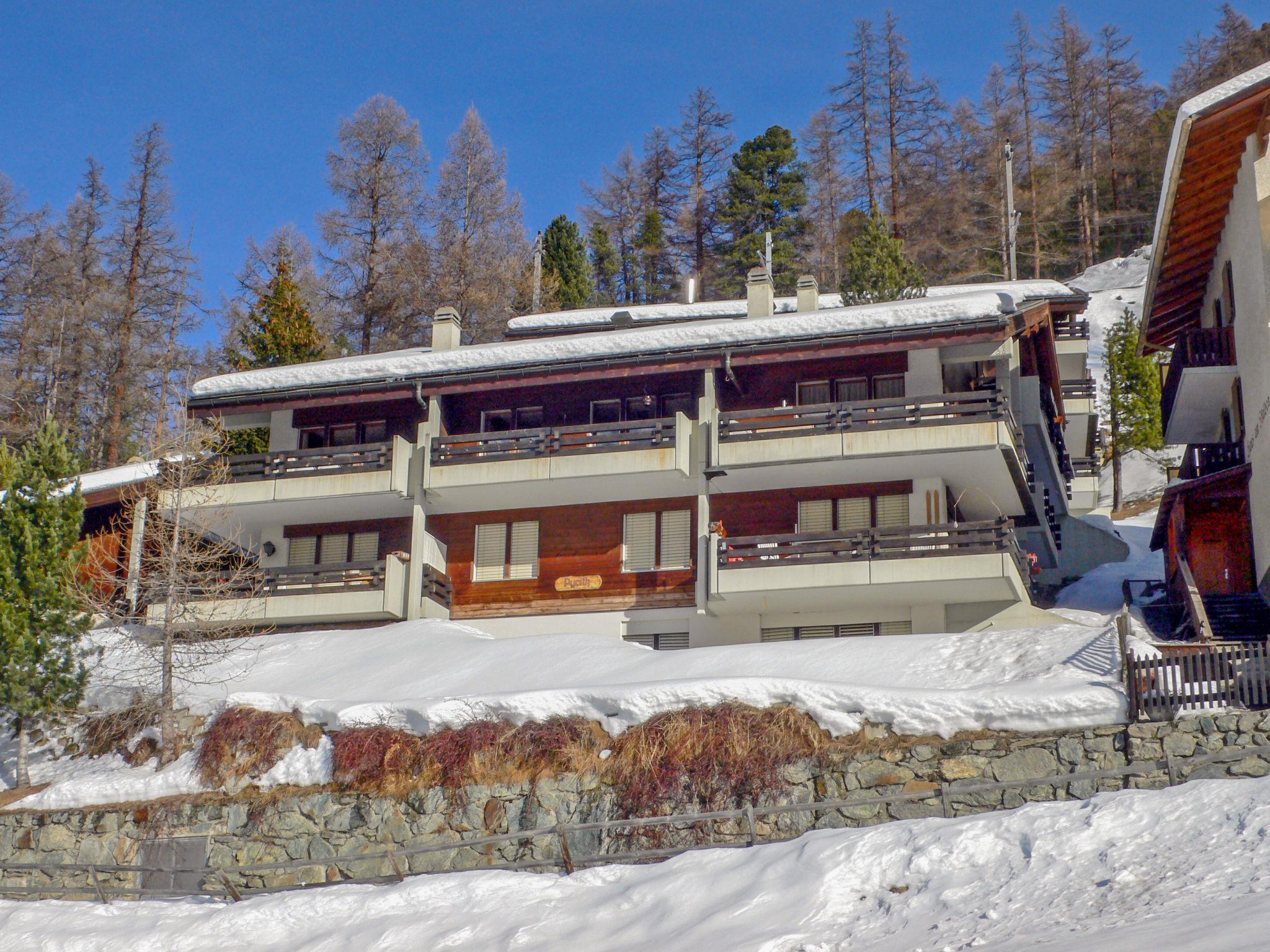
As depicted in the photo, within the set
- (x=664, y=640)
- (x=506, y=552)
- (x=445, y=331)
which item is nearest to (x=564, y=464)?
(x=506, y=552)

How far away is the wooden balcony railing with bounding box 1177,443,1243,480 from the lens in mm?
27922

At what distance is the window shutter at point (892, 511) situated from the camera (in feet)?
91.4

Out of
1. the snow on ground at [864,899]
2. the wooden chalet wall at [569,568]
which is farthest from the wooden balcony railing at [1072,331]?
the snow on ground at [864,899]

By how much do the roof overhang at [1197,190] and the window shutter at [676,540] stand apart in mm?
11571

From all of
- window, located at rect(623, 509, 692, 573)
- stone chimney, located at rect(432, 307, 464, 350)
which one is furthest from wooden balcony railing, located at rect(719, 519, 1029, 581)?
stone chimney, located at rect(432, 307, 464, 350)

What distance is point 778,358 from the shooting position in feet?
92.6

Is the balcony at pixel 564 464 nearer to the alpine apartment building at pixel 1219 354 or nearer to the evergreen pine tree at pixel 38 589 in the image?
the evergreen pine tree at pixel 38 589

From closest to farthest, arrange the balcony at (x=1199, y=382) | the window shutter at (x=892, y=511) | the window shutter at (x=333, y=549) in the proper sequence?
the window shutter at (x=892, y=511) < the balcony at (x=1199, y=382) < the window shutter at (x=333, y=549)

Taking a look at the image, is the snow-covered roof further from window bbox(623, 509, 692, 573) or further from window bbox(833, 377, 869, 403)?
window bbox(623, 509, 692, 573)

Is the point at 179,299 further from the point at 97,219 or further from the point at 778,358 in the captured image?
the point at 778,358

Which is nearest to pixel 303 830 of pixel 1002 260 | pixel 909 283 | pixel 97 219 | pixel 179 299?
pixel 909 283

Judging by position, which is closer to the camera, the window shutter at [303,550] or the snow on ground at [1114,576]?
the snow on ground at [1114,576]

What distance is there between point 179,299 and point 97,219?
4995 mm

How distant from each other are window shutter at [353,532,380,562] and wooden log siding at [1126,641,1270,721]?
1819 centimetres
